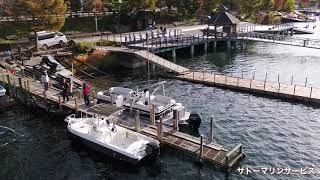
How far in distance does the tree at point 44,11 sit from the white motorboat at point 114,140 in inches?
1382

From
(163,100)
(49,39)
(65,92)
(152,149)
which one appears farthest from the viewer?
(49,39)

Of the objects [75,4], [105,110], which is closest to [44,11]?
[75,4]

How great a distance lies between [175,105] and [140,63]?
25.4 metres

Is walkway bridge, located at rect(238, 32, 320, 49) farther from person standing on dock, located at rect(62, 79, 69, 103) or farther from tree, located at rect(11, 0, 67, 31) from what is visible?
A: person standing on dock, located at rect(62, 79, 69, 103)

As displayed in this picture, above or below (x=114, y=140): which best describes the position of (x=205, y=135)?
below

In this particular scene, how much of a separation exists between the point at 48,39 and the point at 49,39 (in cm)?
18

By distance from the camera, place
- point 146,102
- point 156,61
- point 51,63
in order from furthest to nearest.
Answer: point 156,61, point 51,63, point 146,102

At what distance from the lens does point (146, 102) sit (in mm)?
35625

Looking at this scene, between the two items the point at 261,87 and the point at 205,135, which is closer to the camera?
the point at 205,135

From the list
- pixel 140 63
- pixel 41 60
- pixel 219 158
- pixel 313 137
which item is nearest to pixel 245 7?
pixel 140 63

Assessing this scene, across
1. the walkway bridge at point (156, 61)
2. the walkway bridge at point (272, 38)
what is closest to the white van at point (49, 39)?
the walkway bridge at point (156, 61)

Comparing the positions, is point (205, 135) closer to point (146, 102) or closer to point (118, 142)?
point (146, 102)

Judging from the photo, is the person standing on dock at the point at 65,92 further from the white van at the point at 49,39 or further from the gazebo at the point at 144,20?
the gazebo at the point at 144,20

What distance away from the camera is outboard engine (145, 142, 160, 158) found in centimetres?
2777
